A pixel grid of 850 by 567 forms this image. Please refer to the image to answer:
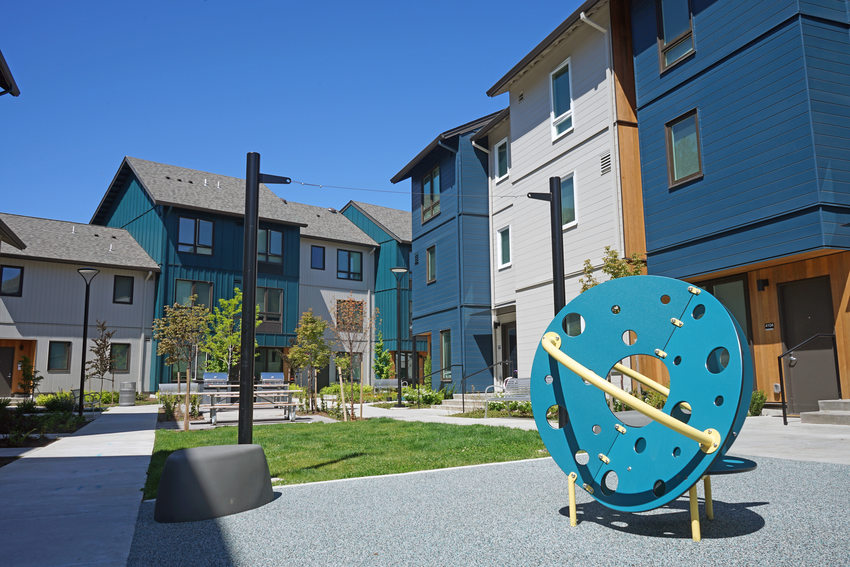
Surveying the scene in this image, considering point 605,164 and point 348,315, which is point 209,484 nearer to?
point 605,164

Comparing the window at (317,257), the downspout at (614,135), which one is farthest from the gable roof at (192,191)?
the downspout at (614,135)

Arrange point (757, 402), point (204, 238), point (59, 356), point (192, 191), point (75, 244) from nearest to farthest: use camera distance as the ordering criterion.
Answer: point (757, 402) < point (59, 356) < point (75, 244) < point (204, 238) < point (192, 191)

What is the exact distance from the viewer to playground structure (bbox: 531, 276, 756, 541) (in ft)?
12.6

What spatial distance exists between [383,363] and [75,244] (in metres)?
16.6

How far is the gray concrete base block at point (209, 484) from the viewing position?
4859mm

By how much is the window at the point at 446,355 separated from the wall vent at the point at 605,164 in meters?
9.54

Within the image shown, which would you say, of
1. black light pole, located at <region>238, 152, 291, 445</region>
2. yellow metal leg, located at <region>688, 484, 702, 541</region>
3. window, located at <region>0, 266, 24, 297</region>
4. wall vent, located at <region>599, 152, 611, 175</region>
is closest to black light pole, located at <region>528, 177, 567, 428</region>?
black light pole, located at <region>238, 152, 291, 445</region>

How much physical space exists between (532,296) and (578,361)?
1362 cm

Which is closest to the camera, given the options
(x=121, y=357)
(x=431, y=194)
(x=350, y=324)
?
(x=431, y=194)

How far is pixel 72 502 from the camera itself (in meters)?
5.68

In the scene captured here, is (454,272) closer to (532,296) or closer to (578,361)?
(532,296)

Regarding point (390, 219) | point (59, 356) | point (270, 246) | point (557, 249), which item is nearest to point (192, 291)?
point (270, 246)

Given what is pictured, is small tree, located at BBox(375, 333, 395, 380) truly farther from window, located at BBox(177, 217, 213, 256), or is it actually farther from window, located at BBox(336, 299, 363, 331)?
window, located at BBox(177, 217, 213, 256)

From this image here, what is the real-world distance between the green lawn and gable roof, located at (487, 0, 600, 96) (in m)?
10.3
